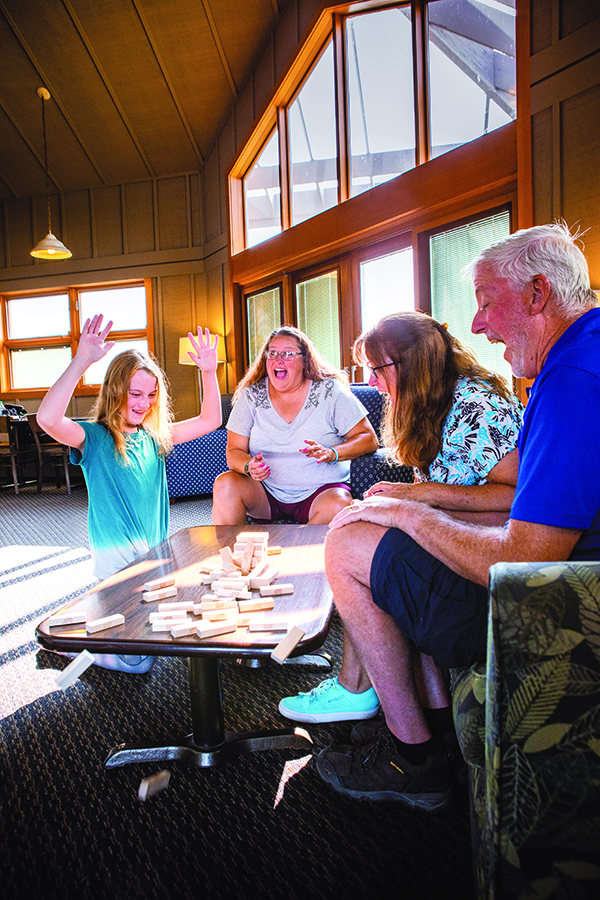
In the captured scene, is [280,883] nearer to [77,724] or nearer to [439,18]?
[77,724]

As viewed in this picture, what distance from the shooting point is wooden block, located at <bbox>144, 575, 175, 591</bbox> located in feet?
4.21

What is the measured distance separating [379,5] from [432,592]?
5604 mm

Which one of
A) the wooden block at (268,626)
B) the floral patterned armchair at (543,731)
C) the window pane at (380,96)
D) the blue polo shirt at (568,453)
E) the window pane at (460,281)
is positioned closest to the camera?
the floral patterned armchair at (543,731)

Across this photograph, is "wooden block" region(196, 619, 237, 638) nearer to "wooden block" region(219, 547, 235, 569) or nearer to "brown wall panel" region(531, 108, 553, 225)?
"wooden block" region(219, 547, 235, 569)

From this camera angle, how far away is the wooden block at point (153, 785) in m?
1.23

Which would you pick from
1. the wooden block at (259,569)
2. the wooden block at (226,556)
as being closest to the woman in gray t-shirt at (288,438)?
the wooden block at (226,556)

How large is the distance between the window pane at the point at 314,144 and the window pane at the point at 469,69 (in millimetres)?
1298

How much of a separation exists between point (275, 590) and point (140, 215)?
8.28 m

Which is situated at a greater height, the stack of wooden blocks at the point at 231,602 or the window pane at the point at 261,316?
the window pane at the point at 261,316

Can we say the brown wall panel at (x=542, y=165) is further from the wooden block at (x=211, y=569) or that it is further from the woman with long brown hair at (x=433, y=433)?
the wooden block at (x=211, y=569)

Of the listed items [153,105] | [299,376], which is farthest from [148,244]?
[299,376]

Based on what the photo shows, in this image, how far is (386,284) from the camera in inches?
199

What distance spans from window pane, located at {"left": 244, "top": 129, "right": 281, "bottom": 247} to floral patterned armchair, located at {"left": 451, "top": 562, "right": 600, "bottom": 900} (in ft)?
21.1

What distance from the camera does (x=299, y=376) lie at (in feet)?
7.98
